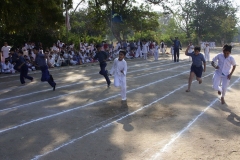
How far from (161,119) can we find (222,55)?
2.94m

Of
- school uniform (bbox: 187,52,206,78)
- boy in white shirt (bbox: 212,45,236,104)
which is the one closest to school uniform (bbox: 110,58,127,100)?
boy in white shirt (bbox: 212,45,236,104)

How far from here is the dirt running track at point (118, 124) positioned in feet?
16.1

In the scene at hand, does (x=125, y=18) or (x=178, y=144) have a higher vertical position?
(x=125, y=18)

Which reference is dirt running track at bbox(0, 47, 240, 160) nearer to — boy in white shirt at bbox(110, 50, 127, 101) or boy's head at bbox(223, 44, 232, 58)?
boy in white shirt at bbox(110, 50, 127, 101)

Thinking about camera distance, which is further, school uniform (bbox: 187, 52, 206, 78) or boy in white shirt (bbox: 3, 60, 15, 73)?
boy in white shirt (bbox: 3, 60, 15, 73)

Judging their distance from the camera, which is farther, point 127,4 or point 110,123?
point 127,4

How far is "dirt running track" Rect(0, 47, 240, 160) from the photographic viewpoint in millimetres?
4898

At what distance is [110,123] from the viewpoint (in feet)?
21.4

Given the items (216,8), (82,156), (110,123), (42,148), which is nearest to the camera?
(82,156)

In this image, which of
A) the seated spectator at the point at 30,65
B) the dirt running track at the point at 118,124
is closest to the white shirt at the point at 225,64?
the dirt running track at the point at 118,124

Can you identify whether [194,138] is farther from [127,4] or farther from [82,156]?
[127,4]

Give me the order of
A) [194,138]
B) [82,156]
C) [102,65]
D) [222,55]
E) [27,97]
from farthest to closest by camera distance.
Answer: [102,65] < [27,97] < [222,55] < [194,138] < [82,156]

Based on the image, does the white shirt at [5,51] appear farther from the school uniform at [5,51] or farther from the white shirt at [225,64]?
the white shirt at [225,64]

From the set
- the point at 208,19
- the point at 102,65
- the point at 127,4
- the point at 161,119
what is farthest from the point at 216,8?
the point at 161,119
